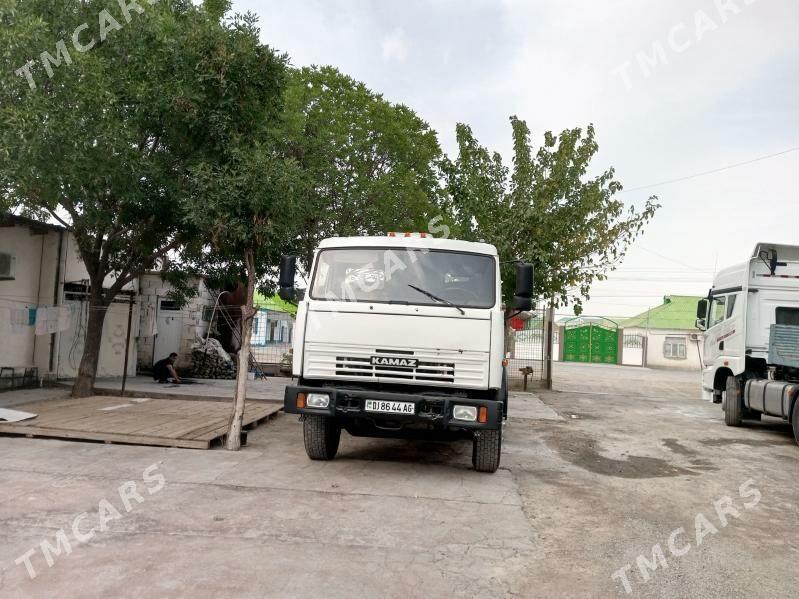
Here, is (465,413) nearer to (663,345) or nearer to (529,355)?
(529,355)

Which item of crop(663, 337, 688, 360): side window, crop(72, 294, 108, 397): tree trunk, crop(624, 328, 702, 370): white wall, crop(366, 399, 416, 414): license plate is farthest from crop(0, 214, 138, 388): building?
crop(663, 337, 688, 360): side window

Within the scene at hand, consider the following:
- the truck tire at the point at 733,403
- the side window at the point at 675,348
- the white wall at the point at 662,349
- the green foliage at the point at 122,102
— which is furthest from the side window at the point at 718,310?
the side window at the point at 675,348

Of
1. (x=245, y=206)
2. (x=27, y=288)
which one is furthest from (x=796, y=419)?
(x=27, y=288)

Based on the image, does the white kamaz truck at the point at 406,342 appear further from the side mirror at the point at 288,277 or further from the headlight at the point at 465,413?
the side mirror at the point at 288,277

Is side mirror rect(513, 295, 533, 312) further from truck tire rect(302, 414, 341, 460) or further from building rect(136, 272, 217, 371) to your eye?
building rect(136, 272, 217, 371)

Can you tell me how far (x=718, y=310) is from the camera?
529 inches

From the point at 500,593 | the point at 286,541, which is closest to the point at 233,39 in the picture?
the point at 286,541

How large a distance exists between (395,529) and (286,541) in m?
Result: 0.85

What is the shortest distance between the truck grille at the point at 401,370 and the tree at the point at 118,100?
3.19 meters

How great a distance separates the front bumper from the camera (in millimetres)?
6316

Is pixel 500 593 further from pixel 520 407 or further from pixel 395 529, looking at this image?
pixel 520 407

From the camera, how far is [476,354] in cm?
647

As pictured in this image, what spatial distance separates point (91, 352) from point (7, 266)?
2.36 metres

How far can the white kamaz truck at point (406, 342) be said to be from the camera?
6418mm
